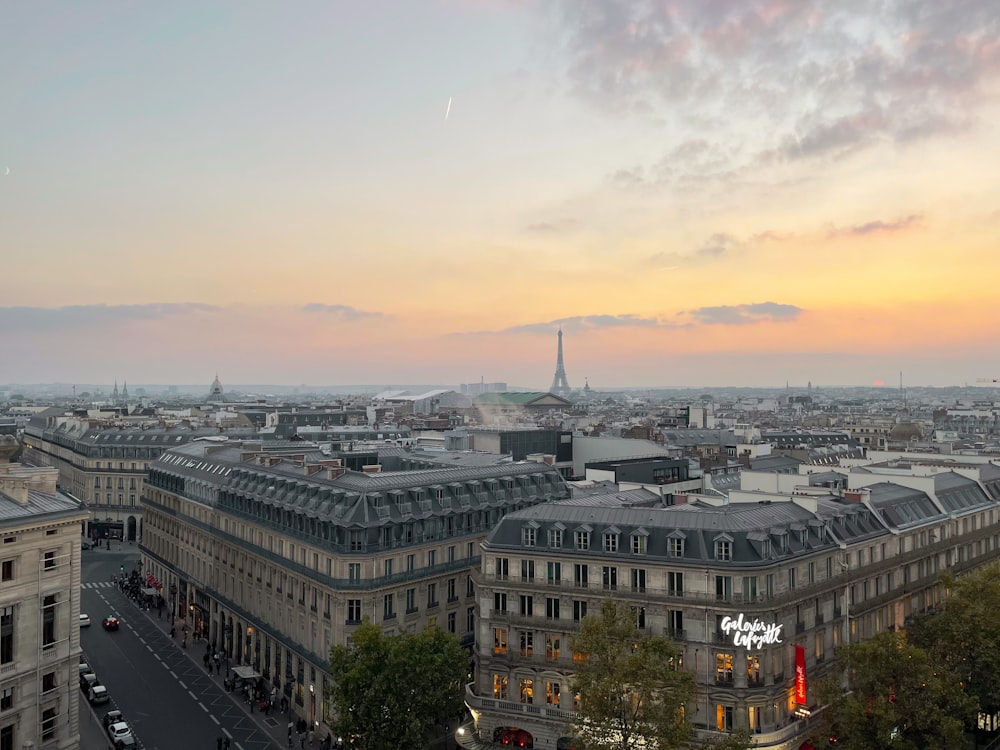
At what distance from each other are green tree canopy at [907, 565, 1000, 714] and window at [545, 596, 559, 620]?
1118 inches

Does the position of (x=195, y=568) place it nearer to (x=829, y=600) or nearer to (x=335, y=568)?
(x=335, y=568)

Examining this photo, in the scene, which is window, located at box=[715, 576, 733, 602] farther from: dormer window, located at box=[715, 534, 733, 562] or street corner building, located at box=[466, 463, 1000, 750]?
dormer window, located at box=[715, 534, 733, 562]

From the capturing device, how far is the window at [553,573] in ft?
222

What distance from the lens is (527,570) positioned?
2707 inches

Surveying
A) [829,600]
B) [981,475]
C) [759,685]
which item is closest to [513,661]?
[759,685]

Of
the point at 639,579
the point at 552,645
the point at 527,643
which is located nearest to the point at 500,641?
the point at 527,643

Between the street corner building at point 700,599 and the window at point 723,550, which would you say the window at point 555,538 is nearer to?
the street corner building at point 700,599

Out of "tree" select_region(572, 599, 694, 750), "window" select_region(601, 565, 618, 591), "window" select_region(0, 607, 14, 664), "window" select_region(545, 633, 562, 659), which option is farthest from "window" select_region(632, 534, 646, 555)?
"window" select_region(0, 607, 14, 664)

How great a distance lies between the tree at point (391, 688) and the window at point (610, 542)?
1463cm

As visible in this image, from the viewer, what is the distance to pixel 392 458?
108938 millimetres

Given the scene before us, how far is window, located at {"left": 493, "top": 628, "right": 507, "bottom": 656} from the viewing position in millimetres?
68500

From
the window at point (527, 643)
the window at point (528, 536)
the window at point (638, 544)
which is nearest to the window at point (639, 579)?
the window at point (638, 544)

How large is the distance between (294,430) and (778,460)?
9987 cm

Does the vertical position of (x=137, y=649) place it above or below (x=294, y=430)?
below
